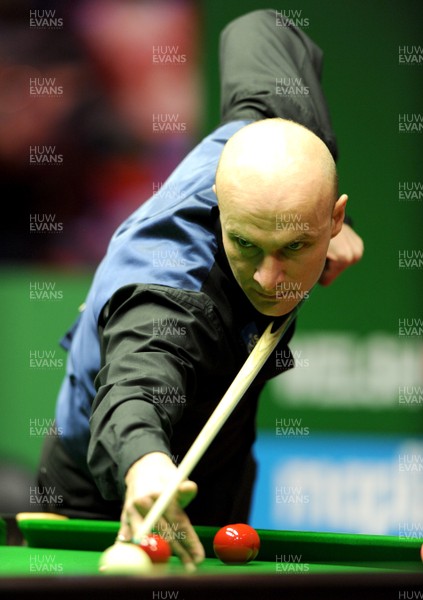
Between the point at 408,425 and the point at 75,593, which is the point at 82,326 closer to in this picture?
the point at 75,593

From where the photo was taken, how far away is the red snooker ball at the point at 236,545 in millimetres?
2305

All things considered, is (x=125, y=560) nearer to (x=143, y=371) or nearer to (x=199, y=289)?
(x=143, y=371)

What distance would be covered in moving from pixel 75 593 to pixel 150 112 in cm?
442

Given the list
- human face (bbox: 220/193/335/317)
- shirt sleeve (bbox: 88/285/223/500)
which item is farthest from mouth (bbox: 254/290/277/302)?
shirt sleeve (bbox: 88/285/223/500)

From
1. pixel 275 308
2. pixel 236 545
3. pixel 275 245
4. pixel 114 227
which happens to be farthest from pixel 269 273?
pixel 114 227

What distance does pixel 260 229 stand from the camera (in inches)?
94.4

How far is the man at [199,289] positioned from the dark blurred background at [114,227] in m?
2.54

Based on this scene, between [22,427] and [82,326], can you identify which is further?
[22,427]

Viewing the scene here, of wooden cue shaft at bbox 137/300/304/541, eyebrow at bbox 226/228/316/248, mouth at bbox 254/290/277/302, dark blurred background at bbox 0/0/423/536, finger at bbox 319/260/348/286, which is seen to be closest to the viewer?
wooden cue shaft at bbox 137/300/304/541

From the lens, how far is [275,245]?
241 centimetres

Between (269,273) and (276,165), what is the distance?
0.84 feet

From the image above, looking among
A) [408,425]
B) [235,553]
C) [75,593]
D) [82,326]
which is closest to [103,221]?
[408,425]

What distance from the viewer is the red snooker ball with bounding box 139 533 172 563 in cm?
208

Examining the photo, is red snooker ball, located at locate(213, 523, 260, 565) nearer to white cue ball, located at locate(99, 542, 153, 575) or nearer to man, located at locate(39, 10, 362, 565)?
man, located at locate(39, 10, 362, 565)
